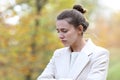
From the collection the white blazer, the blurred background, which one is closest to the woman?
the white blazer

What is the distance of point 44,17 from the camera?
1182 cm

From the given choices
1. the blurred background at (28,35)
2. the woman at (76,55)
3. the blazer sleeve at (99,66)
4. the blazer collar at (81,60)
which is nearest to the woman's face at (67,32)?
the woman at (76,55)

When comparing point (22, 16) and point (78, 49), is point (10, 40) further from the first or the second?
point (78, 49)

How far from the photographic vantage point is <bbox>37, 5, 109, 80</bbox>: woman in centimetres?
334

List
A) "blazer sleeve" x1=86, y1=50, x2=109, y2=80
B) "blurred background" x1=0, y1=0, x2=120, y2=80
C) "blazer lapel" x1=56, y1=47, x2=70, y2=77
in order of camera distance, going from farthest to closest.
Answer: "blurred background" x1=0, y1=0, x2=120, y2=80
"blazer lapel" x1=56, y1=47, x2=70, y2=77
"blazer sleeve" x1=86, y1=50, x2=109, y2=80

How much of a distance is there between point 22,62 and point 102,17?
11.5 meters

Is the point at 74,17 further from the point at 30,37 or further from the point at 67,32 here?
the point at 30,37

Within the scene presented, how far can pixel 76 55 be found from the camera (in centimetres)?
346

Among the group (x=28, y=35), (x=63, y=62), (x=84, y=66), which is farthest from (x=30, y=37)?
(x=84, y=66)

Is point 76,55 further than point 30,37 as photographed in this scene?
No

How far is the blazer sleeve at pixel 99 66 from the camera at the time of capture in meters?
3.32

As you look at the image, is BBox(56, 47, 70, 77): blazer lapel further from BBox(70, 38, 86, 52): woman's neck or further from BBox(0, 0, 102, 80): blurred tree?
BBox(0, 0, 102, 80): blurred tree

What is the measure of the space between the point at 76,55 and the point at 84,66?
0.12m

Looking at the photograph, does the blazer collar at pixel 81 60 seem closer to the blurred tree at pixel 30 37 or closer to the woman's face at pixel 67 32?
the woman's face at pixel 67 32
